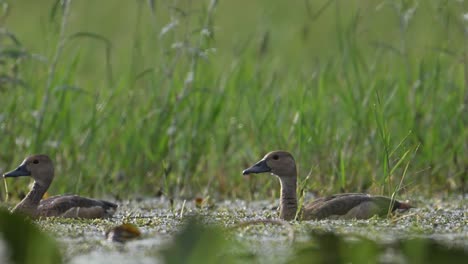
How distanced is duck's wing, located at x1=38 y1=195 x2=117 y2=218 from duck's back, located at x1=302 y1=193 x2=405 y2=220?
3.93ft

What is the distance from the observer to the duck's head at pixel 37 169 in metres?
6.98

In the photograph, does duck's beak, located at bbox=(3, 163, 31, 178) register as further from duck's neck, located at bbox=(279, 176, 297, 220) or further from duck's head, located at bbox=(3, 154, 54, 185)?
duck's neck, located at bbox=(279, 176, 297, 220)

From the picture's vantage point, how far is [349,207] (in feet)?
20.9

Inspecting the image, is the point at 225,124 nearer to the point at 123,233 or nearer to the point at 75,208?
the point at 75,208

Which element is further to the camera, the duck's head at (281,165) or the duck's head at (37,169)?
the duck's head at (37,169)

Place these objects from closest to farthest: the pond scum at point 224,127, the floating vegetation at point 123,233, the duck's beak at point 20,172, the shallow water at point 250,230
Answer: the shallow water at point 250,230, the floating vegetation at point 123,233, the duck's beak at point 20,172, the pond scum at point 224,127

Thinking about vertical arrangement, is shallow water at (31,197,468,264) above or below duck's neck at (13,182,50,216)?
below

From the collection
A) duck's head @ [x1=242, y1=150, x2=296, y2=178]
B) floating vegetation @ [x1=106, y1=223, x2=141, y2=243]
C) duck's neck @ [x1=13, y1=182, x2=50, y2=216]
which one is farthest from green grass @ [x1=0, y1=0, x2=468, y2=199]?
floating vegetation @ [x1=106, y1=223, x2=141, y2=243]

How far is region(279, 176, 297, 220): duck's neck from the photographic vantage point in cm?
651

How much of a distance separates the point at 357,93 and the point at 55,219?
9.72 feet

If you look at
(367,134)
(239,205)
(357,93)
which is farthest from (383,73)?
(239,205)

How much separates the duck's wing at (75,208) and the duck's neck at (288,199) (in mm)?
1034

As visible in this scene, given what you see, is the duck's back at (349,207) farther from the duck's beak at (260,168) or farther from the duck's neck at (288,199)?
the duck's beak at (260,168)

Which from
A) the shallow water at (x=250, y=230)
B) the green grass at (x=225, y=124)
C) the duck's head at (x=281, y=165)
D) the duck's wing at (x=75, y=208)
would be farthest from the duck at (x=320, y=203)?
the duck's wing at (x=75, y=208)
